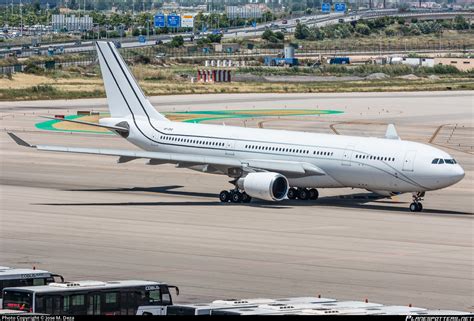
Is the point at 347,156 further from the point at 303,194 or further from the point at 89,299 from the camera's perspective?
the point at 89,299

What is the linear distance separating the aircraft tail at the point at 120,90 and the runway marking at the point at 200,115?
117 feet

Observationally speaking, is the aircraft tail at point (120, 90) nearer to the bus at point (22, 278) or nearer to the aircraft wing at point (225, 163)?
the aircraft wing at point (225, 163)

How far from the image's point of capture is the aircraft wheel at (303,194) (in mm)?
70375

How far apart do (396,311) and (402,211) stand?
35359 millimetres

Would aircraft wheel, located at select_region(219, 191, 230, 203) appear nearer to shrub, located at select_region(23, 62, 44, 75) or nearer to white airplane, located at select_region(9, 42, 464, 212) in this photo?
white airplane, located at select_region(9, 42, 464, 212)

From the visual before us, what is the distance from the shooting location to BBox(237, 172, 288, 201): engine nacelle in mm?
66250

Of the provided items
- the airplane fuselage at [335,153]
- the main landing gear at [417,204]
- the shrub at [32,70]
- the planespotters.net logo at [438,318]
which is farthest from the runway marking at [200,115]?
the planespotters.net logo at [438,318]

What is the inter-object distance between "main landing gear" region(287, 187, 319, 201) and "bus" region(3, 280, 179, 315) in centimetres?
3441

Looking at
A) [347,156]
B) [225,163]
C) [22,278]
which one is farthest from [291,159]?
[22,278]

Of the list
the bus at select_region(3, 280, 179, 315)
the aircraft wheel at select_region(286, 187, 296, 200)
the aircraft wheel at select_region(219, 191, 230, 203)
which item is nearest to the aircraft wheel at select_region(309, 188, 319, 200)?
the aircraft wheel at select_region(286, 187, 296, 200)

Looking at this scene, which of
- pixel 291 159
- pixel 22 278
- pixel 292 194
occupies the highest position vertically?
pixel 22 278

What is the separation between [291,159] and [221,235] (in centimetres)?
1215

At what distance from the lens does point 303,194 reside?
70.4m

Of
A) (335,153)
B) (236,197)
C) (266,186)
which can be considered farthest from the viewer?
(236,197)
